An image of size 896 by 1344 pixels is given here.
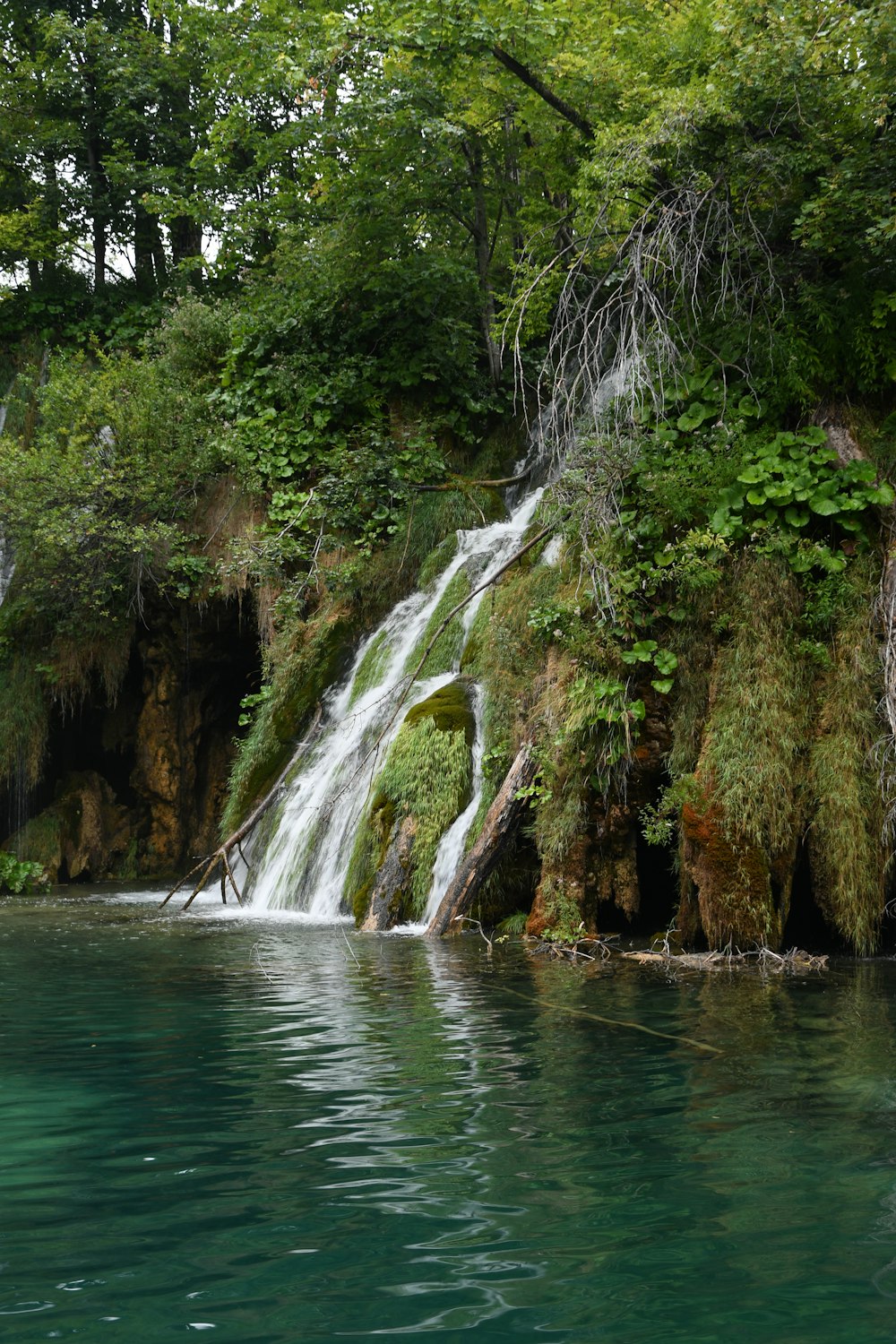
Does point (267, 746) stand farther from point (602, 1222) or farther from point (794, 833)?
point (602, 1222)

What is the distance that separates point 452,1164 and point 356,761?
8.55 meters

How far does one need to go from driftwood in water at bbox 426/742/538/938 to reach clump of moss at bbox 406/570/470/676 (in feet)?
10.3

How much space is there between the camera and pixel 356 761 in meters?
11.8

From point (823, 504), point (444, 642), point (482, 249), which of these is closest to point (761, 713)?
point (823, 504)

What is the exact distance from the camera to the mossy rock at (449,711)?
1059 centimetres

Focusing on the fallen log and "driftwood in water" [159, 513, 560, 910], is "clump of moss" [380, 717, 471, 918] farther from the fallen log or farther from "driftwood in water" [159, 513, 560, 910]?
the fallen log

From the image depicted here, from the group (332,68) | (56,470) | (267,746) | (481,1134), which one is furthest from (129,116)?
(481,1134)

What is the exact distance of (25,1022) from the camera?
5.71 meters

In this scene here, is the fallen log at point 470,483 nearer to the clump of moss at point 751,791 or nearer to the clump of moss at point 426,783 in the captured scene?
the clump of moss at point 426,783

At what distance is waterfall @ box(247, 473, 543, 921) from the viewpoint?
10.8m

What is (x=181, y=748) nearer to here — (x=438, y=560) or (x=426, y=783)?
(x=438, y=560)

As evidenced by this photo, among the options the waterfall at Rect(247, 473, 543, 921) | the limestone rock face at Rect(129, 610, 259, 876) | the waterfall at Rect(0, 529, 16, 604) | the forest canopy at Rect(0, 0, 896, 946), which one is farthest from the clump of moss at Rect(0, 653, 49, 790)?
the waterfall at Rect(247, 473, 543, 921)

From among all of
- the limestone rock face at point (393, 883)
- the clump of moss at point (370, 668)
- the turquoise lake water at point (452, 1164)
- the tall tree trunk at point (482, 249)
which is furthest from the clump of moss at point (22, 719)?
the turquoise lake water at point (452, 1164)

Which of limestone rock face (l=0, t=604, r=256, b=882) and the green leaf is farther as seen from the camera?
limestone rock face (l=0, t=604, r=256, b=882)
